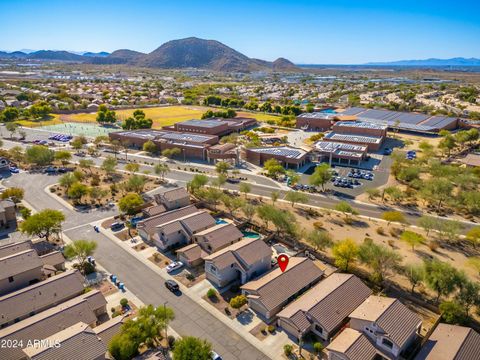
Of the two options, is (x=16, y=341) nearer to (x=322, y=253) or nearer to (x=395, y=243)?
(x=322, y=253)

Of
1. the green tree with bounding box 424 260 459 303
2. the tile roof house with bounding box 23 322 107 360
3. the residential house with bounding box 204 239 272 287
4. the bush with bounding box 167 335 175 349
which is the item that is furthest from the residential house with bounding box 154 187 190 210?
the green tree with bounding box 424 260 459 303

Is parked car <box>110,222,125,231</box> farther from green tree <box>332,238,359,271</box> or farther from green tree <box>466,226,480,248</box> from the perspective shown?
green tree <box>466,226,480,248</box>

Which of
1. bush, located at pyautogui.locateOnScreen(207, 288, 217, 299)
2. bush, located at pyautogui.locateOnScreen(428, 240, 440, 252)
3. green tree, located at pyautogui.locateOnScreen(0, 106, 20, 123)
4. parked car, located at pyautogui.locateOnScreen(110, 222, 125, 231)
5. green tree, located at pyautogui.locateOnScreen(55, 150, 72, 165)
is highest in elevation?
green tree, located at pyautogui.locateOnScreen(0, 106, 20, 123)

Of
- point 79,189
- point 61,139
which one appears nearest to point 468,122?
point 79,189

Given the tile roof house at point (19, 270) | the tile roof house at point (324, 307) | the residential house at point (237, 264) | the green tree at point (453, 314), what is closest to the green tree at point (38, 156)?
the tile roof house at point (19, 270)

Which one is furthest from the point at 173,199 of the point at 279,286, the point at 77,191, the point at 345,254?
the point at 345,254

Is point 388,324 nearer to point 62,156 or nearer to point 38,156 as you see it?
point 62,156
